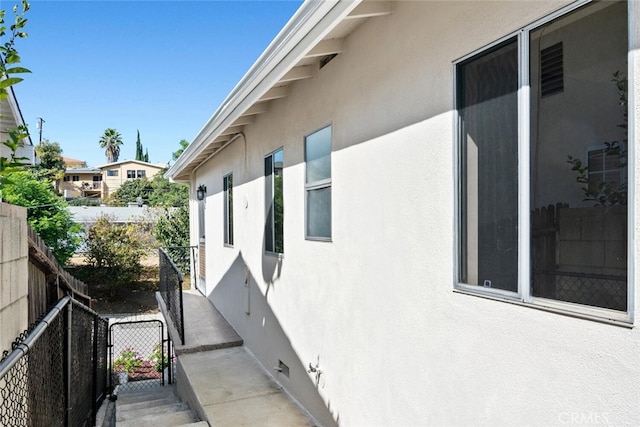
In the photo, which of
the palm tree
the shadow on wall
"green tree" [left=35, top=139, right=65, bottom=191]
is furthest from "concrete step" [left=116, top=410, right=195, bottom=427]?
the palm tree

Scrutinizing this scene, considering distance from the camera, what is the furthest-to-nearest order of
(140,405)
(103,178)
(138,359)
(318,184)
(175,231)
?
(103,178)
(175,231)
(138,359)
(140,405)
(318,184)

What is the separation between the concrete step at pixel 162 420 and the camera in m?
4.96

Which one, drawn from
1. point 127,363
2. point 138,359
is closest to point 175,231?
point 138,359

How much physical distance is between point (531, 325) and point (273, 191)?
4183 millimetres

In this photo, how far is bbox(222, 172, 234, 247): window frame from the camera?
8.22 meters

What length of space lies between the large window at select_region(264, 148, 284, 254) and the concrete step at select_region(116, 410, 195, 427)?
2.27 meters

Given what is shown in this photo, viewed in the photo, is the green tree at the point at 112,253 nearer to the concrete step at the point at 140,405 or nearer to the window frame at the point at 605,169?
the concrete step at the point at 140,405

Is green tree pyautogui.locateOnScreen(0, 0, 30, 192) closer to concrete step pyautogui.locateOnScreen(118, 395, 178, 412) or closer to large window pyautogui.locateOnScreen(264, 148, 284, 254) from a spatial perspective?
large window pyautogui.locateOnScreen(264, 148, 284, 254)

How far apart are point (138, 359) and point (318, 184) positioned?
28.3 feet

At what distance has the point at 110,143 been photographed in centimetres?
5356

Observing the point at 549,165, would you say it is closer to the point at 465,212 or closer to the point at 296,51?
the point at 465,212

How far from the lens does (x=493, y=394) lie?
6.92 feet

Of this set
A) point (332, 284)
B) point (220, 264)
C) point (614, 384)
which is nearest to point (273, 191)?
point (332, 284)

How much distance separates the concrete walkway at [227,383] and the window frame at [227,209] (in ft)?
5.48
